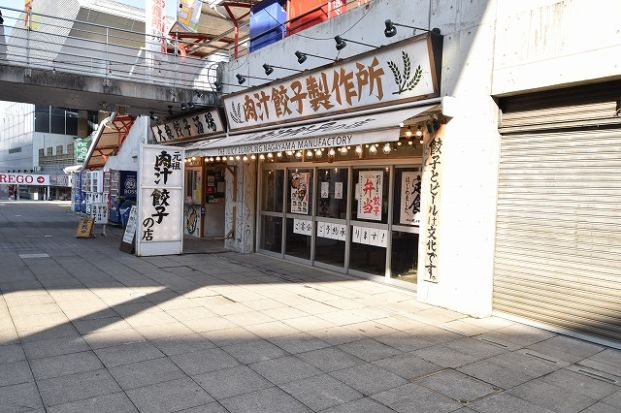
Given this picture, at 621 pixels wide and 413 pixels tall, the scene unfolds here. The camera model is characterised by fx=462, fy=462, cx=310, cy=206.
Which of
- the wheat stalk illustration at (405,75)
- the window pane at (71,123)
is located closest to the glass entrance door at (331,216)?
the wheat stalk illustration at (405,75)

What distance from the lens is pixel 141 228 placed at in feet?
38.2

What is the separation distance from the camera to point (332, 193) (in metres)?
10.4

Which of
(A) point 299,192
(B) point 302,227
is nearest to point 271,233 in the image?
(B) point 302,227

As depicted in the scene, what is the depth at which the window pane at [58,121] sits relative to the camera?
48.2 m

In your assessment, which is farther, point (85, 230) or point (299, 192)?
point (85, 230)

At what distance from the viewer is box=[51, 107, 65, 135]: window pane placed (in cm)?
4817

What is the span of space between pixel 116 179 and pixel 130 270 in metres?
9.93

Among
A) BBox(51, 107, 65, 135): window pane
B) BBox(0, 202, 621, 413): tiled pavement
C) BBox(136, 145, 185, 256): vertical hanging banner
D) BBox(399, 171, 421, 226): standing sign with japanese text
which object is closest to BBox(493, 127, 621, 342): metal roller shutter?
BBox(0, 202, 621, 413): tiled pavement

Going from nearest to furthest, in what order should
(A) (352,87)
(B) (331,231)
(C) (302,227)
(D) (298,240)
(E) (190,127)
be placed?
(A) (352,87), (B) (331,231), (C) (302,227), (D) (298,240), (E) (190,127)

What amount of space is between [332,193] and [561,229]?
16.8 feet

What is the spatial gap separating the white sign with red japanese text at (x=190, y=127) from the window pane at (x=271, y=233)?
3392 mm

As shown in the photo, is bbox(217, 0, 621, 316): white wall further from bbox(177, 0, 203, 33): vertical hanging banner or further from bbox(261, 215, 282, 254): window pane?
bbox(177, 0, 203, 33): vertical hanging banner

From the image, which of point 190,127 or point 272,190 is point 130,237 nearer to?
point 272,190

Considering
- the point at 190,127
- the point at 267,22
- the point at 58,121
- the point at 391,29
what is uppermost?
the point at 58,121
